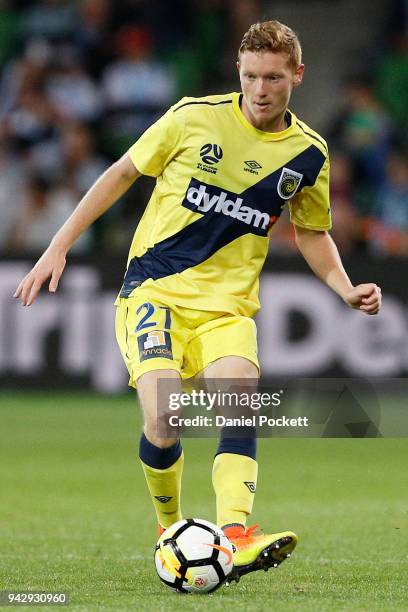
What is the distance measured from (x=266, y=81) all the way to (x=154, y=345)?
1172 millimetres

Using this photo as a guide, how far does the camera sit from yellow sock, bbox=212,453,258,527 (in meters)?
5.15

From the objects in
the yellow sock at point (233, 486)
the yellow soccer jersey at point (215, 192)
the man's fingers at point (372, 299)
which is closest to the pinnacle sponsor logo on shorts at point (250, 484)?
the yellow sock at point (233, 486)

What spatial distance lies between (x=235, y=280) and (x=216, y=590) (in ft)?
4.39

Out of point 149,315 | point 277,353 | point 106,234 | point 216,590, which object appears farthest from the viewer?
point 106,234

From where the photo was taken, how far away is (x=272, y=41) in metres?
5.28

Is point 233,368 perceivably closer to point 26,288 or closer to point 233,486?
point 233,486

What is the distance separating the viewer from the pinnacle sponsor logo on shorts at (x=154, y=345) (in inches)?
209

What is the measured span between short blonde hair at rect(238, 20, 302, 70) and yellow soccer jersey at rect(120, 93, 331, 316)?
14.2 inches

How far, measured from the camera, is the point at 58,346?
12.5 m

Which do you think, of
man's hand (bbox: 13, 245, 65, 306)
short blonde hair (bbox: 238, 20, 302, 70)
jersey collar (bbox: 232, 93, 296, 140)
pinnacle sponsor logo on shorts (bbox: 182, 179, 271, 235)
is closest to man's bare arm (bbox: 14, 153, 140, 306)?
man's hand (bbox: 13, 245, 65, 306)

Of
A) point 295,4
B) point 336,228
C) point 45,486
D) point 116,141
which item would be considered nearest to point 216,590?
point 45,486

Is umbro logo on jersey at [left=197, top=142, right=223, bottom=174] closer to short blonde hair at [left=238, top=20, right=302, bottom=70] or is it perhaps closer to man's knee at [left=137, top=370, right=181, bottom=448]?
short blonde hair at [left=238, top=20, right=302, bottom=70]

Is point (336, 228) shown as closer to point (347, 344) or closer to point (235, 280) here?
point (347, 344)

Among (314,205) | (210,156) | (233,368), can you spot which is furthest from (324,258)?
(233,368)
